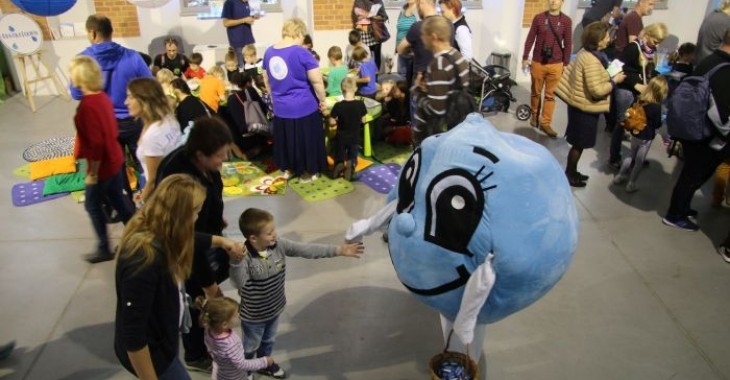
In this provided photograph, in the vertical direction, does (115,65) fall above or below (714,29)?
below

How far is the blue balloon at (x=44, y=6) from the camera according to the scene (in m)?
6.31

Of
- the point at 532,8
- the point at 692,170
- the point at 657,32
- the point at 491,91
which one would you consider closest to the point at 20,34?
the point at 491,91

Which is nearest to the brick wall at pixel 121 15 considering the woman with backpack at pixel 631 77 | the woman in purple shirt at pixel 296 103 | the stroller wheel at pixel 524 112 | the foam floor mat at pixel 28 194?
the foam floor mat at pixel 28 194

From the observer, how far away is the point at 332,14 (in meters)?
9.26

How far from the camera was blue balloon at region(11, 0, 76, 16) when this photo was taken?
631cm

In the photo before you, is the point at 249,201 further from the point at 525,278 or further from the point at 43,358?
the point at 525,278

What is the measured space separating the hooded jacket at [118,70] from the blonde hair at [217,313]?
9.86 ft

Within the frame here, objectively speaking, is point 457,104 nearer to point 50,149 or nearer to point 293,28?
point 293,28

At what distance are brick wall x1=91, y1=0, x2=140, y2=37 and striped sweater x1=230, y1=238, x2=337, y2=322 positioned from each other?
7639 millimetres

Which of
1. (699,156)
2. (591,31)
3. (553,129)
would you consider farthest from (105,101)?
(553,129)

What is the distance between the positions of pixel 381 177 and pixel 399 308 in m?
2.27

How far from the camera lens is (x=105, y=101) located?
3998 mm

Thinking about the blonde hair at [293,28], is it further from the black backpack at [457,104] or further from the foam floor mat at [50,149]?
the foam floor mat at [50,149]

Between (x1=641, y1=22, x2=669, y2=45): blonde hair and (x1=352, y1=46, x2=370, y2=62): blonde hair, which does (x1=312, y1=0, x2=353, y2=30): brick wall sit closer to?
(x1=352, y1=46, x2=370, y2=62): blonde hair
